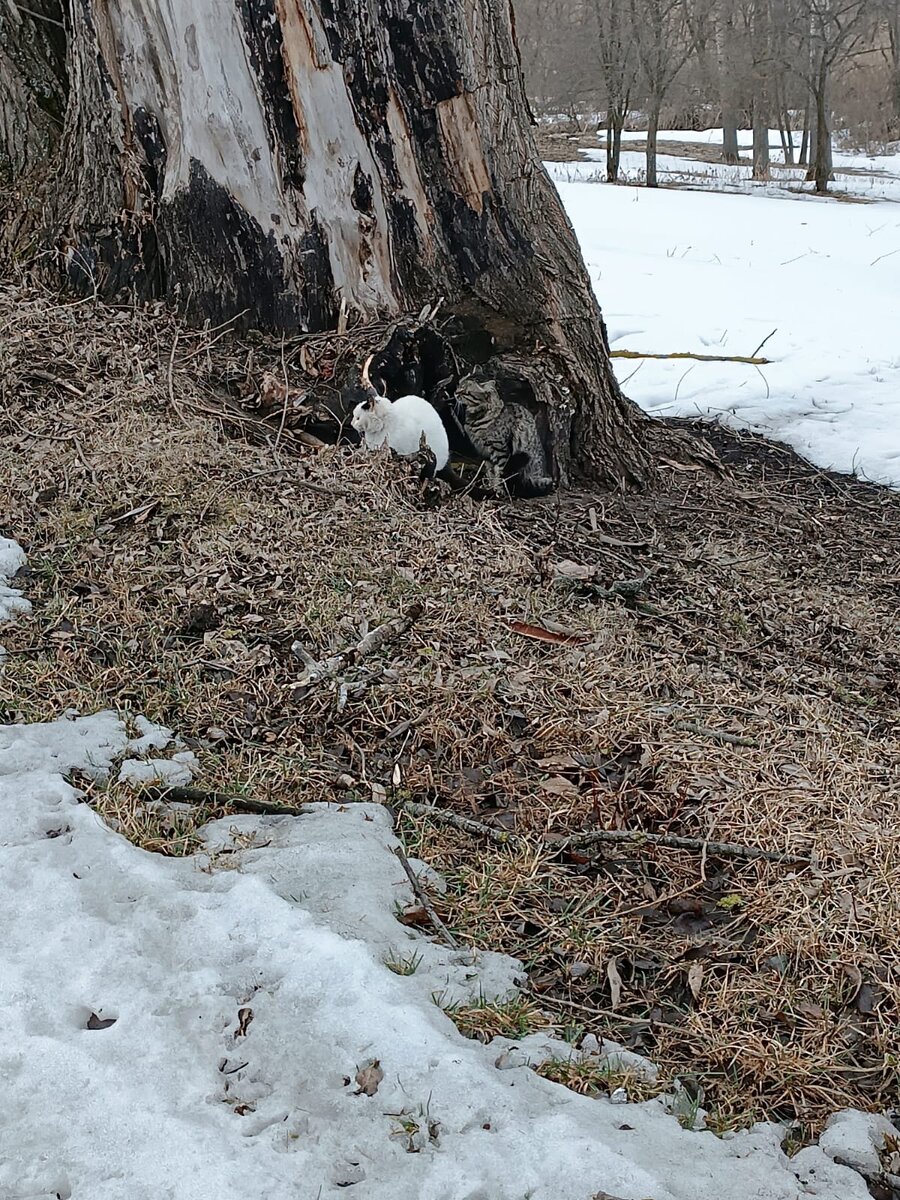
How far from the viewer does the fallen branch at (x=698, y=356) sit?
6.75 m

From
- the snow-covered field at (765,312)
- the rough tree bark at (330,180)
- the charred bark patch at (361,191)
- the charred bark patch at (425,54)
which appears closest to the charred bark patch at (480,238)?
the rough tree bark at (330,180)

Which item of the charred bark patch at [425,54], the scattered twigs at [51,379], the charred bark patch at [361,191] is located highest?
the charred bark patch at [425,54]

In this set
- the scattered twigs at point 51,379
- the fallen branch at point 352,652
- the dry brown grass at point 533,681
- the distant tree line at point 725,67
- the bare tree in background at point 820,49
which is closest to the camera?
the dry brown grass at point 533,681

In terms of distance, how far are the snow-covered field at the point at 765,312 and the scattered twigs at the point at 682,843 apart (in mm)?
3554

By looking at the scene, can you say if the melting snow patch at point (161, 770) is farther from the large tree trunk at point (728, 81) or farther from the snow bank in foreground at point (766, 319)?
the large tree trunk at point (728, 81)

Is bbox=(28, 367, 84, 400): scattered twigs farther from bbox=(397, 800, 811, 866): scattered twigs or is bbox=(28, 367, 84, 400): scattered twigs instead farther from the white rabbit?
bbox=(397, 800, 811, 866): scattered twigs

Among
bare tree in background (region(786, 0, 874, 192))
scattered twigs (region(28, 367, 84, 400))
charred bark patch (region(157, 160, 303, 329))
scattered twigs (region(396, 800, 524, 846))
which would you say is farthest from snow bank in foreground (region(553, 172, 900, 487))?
bare tree in background (region(786, 0, 874, 192))

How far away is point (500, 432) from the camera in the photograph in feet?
13.5

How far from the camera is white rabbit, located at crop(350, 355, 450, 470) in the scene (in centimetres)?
377

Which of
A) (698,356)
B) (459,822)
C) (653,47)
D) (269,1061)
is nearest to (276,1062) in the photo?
(269,1061)

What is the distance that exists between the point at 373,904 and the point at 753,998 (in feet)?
2.55

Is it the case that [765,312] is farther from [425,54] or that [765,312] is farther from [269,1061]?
[269,1061]

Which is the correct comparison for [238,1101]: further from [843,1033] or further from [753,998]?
[843,1033]

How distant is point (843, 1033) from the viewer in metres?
1.90
